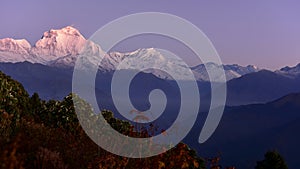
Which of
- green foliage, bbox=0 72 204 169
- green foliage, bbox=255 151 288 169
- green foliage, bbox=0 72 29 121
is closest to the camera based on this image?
Result: green foliage, bbox=0 72 204 169

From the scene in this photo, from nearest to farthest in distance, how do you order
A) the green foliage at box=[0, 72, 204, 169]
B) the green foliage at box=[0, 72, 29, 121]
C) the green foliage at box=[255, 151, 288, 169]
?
the green foliage at box=[0, 72, 204, 169] < the green foliage at box=[0, 72, 29, 121] < the green foliage at box=[255, 151, 288, 169]

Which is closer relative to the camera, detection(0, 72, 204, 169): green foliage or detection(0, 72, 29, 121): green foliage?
detection(0, 72, 204, 169): green foliage

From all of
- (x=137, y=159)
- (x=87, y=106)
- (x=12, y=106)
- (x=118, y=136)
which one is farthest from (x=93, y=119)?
(x=137, y=159)

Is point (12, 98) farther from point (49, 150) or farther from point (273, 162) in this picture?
point (273, 162)

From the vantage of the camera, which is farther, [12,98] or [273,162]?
[273,162]

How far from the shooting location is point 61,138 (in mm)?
11430

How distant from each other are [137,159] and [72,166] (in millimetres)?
1726

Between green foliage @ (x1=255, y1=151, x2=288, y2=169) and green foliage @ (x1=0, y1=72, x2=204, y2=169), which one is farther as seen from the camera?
green foliage @ (x1=255, y1=151, x2=288, y2=169)

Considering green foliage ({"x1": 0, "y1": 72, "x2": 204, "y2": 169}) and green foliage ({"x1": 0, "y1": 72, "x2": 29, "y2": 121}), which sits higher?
green foliage ({"x1": 0, "y1": 72, "x2": 29, "y2": 121})

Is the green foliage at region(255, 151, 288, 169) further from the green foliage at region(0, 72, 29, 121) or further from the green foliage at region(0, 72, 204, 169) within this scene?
the green foliage at region(0, 72, 204, 169)

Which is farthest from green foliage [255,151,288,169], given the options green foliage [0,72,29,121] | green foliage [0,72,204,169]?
green foliage [0,72,204,169]

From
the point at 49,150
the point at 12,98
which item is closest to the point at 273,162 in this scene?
the point at 12,98

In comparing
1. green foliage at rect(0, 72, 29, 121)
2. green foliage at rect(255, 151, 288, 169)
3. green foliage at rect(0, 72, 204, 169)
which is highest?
green foliage at rect(255, 151, 288, 169)

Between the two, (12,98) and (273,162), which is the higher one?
(273,162)
